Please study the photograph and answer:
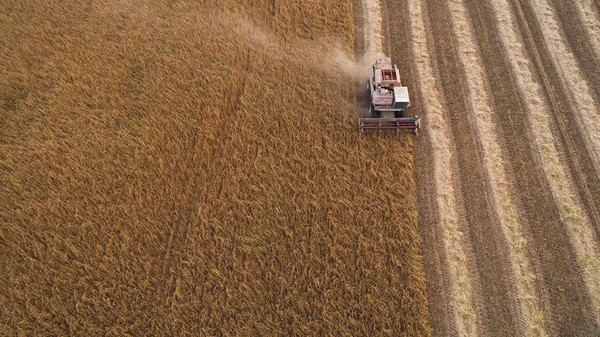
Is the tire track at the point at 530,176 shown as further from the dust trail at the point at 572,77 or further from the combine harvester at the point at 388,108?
the combine harvester at the point at 388,108

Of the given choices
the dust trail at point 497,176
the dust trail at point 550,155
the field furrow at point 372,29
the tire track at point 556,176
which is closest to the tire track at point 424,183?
the field furrow at point 372,29

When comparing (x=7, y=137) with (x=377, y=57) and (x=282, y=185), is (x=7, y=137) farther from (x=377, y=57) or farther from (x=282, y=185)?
(x=377, y=57)

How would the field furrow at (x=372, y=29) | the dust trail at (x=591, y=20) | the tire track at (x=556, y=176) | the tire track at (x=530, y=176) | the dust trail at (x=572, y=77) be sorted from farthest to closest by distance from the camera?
1. the field furrow at (x=372, y=29)
2. the dust trail at (x=591, y=20)
3. the dust trail at (x=572, y=77)
4. the tire track at (x=556, y=176)
5. the tire track at (x=530, y=176)

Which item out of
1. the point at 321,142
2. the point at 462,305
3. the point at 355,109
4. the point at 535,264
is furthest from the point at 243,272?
the point at 535,264

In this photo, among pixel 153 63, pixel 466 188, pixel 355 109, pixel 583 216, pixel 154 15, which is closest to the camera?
pixel 583 216

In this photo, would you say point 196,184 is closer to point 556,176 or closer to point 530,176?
point 530,176

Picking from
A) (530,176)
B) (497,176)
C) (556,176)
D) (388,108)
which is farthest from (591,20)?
(388,108)
